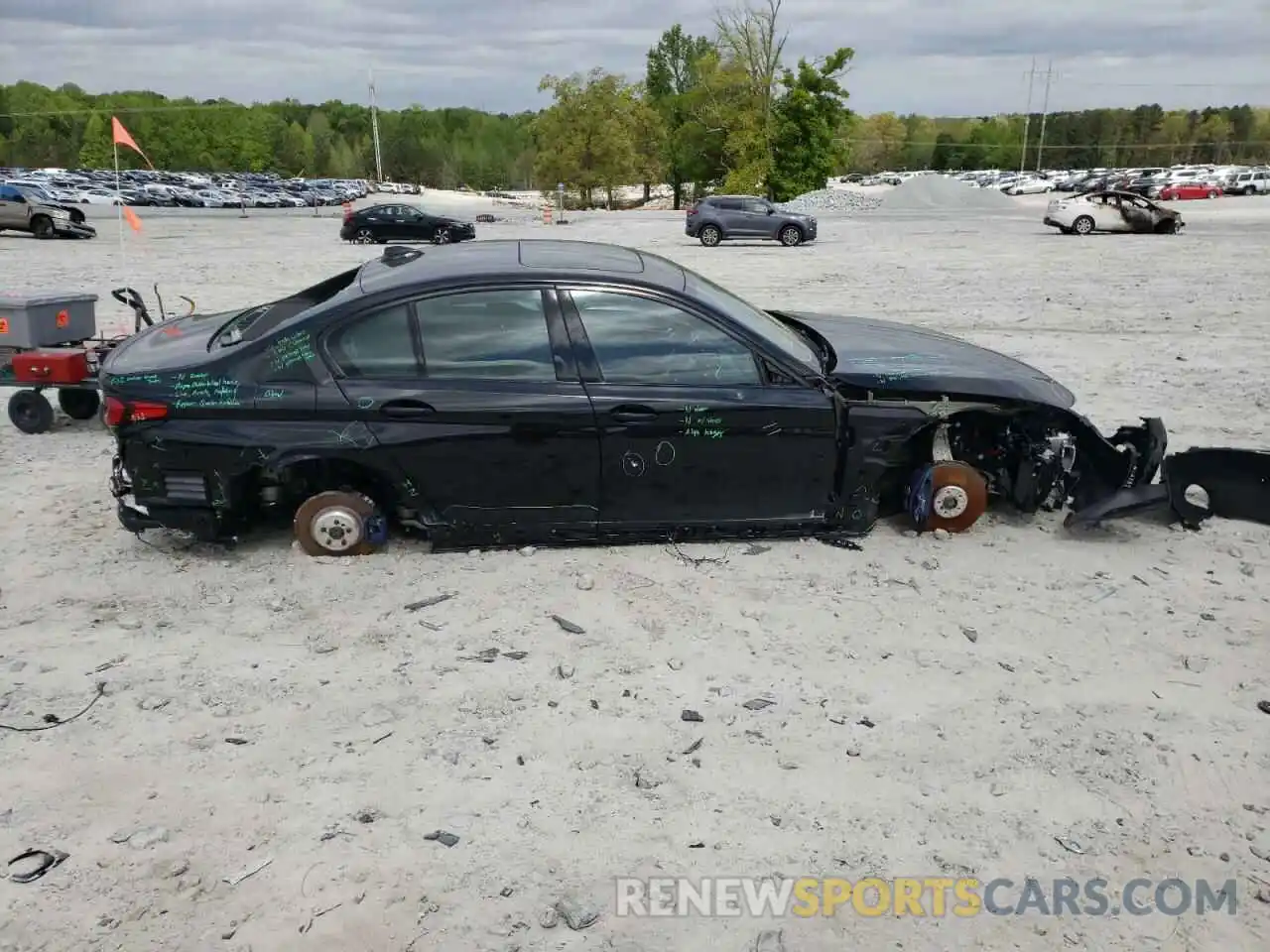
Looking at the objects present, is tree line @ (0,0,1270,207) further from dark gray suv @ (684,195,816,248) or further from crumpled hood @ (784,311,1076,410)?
crumpled hood @ (784,311,1076,410)

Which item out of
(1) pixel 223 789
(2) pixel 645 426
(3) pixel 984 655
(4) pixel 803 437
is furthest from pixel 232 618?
(3) pixel 984 655

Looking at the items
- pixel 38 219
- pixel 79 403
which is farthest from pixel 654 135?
pixel 79 403

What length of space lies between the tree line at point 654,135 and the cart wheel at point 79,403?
5423 cm

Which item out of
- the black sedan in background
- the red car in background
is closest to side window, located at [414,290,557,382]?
the black sedan in background

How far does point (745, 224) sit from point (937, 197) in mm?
30268

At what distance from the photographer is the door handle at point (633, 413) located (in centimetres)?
496

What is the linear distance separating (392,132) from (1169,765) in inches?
6151

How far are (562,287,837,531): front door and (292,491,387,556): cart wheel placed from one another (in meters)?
1.24

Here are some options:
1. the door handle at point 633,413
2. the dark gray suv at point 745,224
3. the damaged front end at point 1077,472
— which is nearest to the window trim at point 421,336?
the door handle at point 633,413

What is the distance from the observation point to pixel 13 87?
16238 cm

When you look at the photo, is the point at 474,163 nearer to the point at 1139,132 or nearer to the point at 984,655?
the point at 1139,132

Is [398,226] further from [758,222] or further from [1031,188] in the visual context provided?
[1031,188]

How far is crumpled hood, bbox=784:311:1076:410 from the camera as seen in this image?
17.2 ft

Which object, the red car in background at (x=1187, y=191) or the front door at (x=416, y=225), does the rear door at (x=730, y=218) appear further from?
the red car in background at (x=1187, y=191)
